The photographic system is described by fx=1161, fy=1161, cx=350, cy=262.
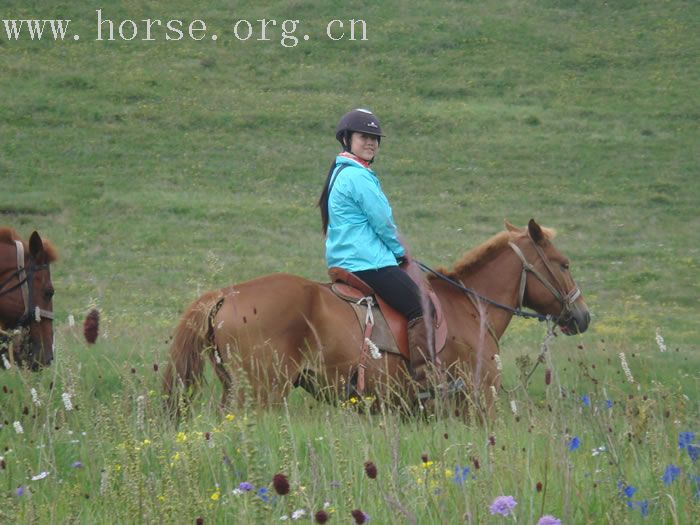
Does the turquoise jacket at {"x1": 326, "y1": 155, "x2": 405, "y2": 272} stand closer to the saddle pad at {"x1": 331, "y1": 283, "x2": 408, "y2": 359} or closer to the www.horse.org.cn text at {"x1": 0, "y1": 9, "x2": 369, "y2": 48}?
the saddle pad at {"x1": 331, "y1": 283, "x2": 408, "y2": 359}

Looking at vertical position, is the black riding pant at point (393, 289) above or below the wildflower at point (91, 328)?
below

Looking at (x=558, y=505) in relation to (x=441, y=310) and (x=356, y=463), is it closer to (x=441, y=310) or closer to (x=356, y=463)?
(x=356, y=463)

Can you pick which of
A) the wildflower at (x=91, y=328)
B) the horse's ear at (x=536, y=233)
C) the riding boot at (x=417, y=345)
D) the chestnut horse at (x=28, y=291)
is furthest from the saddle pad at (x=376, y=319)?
the wildflower at (x=91, y=328)

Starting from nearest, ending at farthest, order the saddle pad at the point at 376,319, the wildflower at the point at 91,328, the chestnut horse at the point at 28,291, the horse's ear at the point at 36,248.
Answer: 1. the wildflower at the point at 91,328
2. the saddle pad at the point at 376,319
3. the chestnut horse at the point at 28,291
4. the horse's ear at the point at 36,248

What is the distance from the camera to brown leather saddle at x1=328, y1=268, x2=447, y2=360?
26.1 ft

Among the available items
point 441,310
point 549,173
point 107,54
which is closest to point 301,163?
point 549,173

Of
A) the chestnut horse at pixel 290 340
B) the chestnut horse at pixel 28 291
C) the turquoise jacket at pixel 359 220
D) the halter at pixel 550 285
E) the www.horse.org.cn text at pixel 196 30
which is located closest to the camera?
the chestnut horse at pixel 290 340

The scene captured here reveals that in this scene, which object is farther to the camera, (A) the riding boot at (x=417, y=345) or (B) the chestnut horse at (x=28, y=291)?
(B) the chestnut horse at (x=28, y=291)

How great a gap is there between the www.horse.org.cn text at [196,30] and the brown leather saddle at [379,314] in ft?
114

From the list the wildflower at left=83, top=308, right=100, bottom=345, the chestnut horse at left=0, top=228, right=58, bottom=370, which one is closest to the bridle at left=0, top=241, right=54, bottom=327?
the chestnut horse at left=0, top=228, right=58, bottom=370

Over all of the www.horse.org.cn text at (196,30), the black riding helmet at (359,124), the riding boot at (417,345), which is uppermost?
the www.horse.org.cn text at (196,30)

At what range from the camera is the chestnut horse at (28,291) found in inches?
339

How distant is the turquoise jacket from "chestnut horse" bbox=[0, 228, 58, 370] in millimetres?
2292

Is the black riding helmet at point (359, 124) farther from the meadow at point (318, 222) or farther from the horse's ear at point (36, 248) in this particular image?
the horse's ear at point (36, 248)
